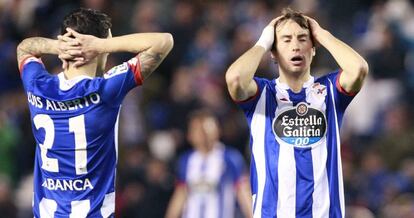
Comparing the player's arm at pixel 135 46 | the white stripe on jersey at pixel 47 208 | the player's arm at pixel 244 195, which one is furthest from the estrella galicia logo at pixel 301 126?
the player's arm at pixel 244 195

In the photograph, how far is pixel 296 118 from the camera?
8047mm

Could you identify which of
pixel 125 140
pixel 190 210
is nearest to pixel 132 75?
pixel 190 210

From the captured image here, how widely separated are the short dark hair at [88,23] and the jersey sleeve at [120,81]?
0.26 m

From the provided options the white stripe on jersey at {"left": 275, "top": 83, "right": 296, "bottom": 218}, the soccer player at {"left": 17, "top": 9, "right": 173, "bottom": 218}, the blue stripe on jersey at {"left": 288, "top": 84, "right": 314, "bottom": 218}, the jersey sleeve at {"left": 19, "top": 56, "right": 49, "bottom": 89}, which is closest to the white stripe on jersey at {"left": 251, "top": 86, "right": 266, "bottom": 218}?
the white stripe on jersey at {"left": 275, "top": 83, "right": 296, "bottom": 218}

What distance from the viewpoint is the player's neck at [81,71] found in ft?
25.8

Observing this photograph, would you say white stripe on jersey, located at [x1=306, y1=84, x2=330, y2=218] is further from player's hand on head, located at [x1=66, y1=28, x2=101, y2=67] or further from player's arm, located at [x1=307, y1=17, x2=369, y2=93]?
player's hand on head, located at [x1=66, y1=28, x2=101, y2=67]

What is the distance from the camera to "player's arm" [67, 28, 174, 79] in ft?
25.1

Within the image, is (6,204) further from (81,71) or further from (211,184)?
(81,71)

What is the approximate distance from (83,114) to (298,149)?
1402mm

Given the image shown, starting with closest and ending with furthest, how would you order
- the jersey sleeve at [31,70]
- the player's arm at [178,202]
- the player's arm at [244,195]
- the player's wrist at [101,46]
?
1. the player's wrist at [101,46]
2. the jersey sleeve at [31,70]
3. the player's arm at [244,195]
4. the player's arm at [178,202]

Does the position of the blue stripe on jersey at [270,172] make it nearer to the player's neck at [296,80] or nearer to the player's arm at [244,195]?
the player's neck at [296,80]

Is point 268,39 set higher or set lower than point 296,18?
lower

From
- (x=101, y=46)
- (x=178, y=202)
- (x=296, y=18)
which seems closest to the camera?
(x=101, y=46)

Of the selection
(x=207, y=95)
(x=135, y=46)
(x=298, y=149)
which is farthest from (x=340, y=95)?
(x=207, y=95)
